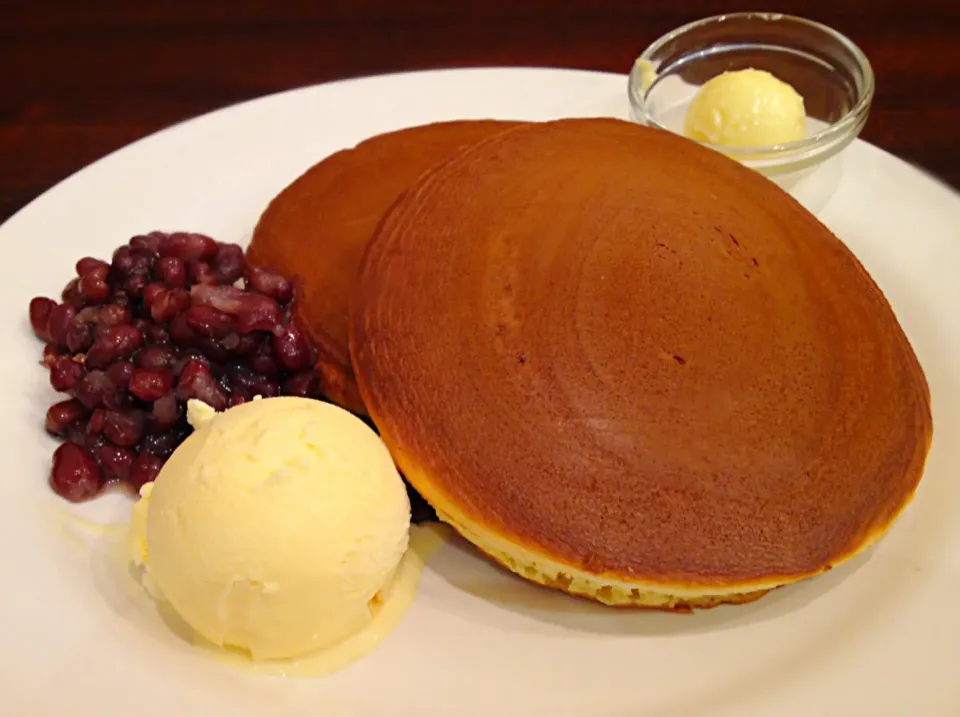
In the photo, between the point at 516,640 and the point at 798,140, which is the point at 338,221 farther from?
the point at 798,140

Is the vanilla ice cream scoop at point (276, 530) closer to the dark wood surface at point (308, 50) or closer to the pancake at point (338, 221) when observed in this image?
the pancake at point (338, 221)

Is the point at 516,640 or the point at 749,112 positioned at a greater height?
the point at 749,112

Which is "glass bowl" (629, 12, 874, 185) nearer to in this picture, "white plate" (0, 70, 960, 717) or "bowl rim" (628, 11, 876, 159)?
"bowl rim" (628, 11, 876, 159)

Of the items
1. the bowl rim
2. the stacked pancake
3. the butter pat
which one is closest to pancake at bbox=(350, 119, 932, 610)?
the stacked pancake

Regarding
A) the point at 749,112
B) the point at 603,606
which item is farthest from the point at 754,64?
the point at 603,606

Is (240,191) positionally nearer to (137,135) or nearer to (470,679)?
(137,135)

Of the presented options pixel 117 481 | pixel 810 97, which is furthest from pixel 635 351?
pixel 810 97
